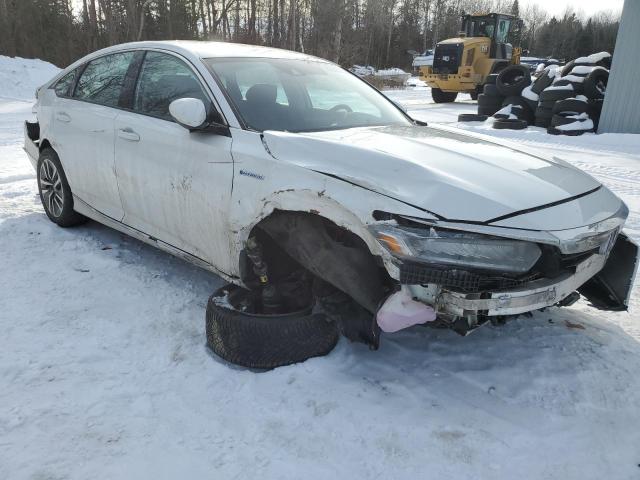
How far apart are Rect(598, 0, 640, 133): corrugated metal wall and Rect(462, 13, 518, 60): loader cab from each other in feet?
29.5

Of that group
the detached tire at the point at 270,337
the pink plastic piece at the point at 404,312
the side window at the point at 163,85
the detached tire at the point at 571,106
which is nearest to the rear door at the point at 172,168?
the side window at the point at 163,85

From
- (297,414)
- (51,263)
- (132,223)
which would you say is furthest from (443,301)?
(51,263)

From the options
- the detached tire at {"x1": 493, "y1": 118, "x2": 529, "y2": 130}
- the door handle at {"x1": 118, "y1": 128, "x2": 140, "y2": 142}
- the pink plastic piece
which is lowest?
the detached tire at {"x1": 493, "y1": 118, "x2": 529, "y2": 130}

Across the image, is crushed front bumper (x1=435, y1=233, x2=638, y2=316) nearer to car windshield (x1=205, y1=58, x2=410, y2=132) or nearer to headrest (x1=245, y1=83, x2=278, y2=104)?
car windshield (x1=205, y1=58, x2=410, y2=132)

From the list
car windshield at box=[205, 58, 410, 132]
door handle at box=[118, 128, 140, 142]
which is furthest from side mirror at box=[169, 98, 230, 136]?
door handle at box=[118, 128, 140, 142]

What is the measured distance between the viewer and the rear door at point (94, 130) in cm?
383

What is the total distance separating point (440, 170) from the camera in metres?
2.45

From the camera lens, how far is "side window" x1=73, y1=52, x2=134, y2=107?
3914mm

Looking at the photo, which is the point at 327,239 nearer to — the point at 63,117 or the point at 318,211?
the point at 318,211

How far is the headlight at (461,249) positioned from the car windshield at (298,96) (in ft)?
3.75

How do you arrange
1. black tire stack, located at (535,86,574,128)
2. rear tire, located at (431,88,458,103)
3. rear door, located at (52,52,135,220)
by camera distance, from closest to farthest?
rear door, located at (52,52,135,220) < black tire stack, located at (535,86,574,128) < rear tire, located at (431,88,458,103)

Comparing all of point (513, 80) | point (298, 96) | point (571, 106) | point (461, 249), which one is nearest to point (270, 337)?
point (461, 249)

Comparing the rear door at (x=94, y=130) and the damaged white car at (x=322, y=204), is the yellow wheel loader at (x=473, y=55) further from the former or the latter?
the rear door at (x=94, y=130)

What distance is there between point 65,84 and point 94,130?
103 centimetres
